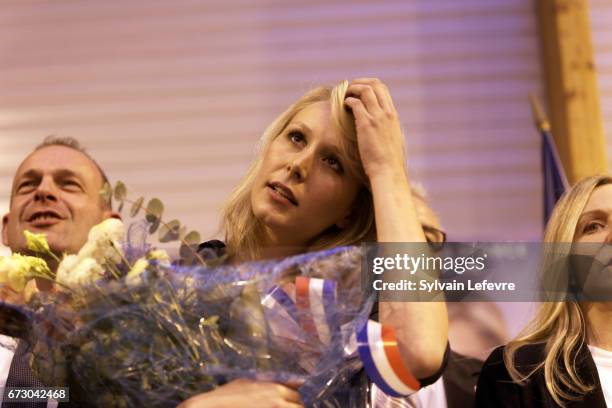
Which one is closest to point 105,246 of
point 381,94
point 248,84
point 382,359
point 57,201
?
point 382,359

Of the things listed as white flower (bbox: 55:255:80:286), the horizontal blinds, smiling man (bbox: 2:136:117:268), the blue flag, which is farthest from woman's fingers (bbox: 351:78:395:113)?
the horizontal blinds

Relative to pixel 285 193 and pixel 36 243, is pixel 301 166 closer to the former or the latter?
pixel 285 193

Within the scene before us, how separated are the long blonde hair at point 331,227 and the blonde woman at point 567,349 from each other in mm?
434

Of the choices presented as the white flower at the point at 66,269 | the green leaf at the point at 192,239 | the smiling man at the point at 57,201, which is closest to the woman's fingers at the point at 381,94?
the green leaf at the point at 192,239

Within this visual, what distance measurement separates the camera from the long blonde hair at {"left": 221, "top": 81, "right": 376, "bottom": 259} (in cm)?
205

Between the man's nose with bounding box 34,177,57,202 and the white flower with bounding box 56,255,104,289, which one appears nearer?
the white flower with bounding box 56,255,104,289

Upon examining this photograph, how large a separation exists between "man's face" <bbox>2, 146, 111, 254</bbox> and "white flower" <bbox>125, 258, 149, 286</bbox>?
3.57 feet

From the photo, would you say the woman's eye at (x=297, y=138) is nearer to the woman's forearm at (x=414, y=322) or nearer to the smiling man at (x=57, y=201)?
the woman's forearm at (x=414, y=322)

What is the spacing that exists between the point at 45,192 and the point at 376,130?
1.09 metres

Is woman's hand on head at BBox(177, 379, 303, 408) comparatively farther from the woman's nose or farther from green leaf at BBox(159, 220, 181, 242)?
the woman's nose

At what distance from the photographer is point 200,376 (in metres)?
1.47

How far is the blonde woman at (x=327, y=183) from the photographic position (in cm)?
192

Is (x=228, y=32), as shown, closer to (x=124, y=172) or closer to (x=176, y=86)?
(x=176, y=86)

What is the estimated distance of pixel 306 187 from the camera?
202 centimetres
